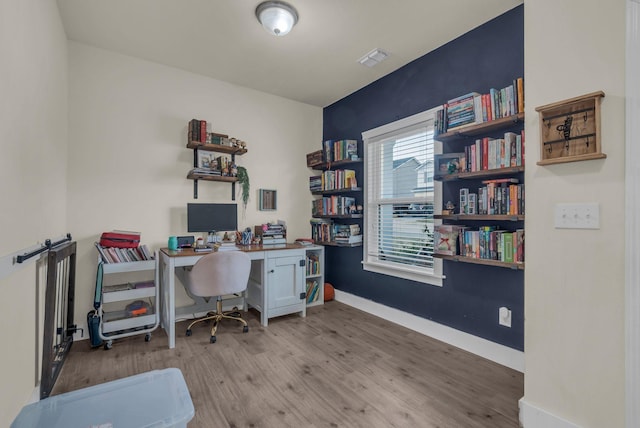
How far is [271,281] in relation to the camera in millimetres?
3145

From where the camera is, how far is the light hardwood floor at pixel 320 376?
5.60 ft

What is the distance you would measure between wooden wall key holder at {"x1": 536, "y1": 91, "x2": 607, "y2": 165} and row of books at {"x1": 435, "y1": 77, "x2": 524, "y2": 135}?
671 mm

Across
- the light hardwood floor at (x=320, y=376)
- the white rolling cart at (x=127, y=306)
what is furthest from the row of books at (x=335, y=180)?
the white rolling cart at (x=127, y=306)

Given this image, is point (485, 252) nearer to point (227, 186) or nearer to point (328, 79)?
point (328, 79)

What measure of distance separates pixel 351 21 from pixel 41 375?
10.6 feet

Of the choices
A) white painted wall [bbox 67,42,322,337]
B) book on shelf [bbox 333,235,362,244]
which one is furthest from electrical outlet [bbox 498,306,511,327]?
white painted wall [bbox 67,42,322,337]

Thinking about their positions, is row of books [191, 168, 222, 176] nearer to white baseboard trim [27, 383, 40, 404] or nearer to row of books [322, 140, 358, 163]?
row of books [322, 140, 358, 163]

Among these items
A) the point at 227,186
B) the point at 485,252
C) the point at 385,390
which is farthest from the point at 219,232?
the point at 485,252

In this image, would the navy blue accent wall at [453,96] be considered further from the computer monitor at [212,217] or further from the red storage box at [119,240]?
the red storage box at [119,240]

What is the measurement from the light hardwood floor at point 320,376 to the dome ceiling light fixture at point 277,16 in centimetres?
261

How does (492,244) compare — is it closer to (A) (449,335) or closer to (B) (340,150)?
(A) (449,335)

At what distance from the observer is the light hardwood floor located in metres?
1.71

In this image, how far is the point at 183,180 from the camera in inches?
130

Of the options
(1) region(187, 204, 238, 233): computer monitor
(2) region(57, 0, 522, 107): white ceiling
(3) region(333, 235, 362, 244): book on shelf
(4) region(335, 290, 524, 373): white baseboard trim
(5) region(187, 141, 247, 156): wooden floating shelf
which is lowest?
(4) region(335, 290, 524, 373): white baseboard trim
